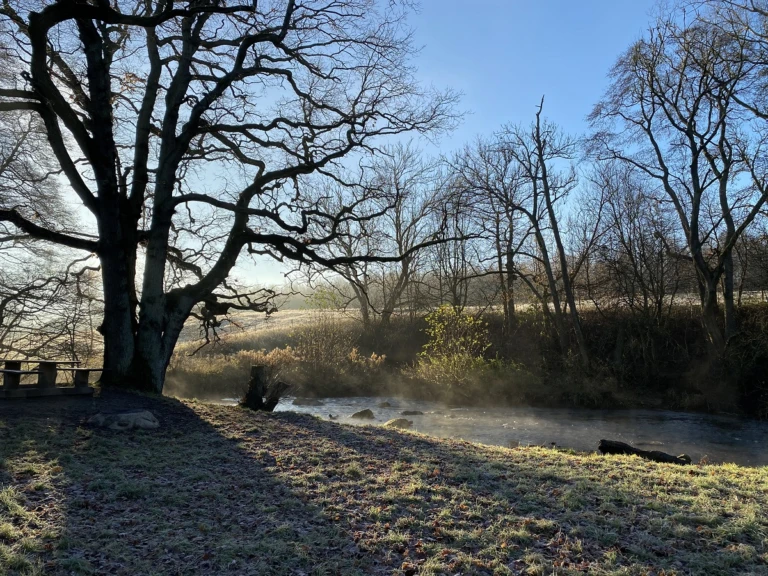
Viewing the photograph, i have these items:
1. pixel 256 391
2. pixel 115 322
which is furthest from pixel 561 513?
pixel 115 322

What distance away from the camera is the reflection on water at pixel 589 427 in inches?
508

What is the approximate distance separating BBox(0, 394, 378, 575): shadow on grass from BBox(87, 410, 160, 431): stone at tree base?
28 cm

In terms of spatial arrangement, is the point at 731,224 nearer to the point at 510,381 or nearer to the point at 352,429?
the point at 510,381

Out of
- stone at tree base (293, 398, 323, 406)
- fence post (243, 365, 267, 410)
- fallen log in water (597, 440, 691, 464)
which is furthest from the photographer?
stone at tree base (293, 398, 323, 406)

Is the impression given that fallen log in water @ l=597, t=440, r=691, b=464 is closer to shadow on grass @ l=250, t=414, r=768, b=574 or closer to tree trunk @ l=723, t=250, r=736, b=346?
shadow on grass @ l=250, t=414, r=768, b=574

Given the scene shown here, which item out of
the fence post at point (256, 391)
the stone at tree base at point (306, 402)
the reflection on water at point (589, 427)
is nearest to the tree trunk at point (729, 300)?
the reflection on water at point (589, 427)

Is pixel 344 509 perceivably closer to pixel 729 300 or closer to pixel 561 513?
pixel 561 513

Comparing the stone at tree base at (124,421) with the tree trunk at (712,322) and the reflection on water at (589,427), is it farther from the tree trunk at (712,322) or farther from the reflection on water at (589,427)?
the tree trunk at (712,322)

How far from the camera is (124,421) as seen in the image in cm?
790

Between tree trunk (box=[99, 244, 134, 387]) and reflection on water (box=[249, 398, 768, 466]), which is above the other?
tree trunk (box=[99, 244, 134, 387])

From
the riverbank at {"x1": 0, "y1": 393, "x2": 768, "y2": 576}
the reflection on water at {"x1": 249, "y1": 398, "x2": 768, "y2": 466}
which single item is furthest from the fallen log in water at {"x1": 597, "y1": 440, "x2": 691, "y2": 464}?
the reflection on water at {"x1": 249, "y1": 398, "x2": 768, "y2": 466}

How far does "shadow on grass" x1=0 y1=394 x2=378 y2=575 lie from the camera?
388cm

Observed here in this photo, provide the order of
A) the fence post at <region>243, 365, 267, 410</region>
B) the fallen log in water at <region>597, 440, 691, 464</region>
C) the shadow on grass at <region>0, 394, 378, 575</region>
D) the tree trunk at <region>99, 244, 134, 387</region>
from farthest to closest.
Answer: the fence post at <region>243, 365, 267, 410</region> → the tree trunk at <region>99, 244, 134, 387</region> → the fallen log in water at <region>597, 440, 691, 464</region> → the shadow on grass at <region>0, 394, 378, 575</region>

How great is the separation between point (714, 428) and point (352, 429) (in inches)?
464
